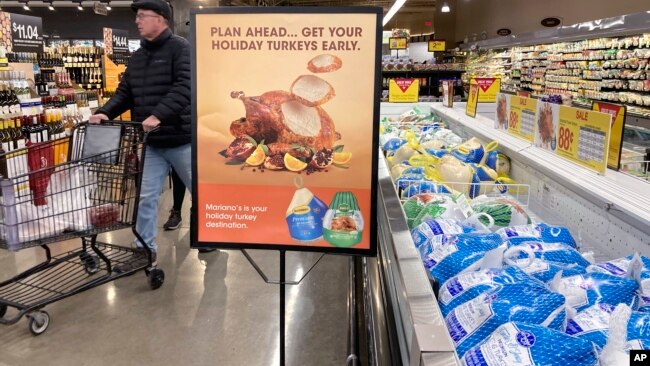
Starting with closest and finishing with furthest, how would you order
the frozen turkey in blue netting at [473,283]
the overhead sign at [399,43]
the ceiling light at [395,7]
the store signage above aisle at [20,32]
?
the frozen turkey in blue netting at [473,283] < the store signage above aisle at [20,32] < the ceiling light at [395,7] < the overhead sign at [399,43]

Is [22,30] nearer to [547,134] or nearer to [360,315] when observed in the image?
[360,315]

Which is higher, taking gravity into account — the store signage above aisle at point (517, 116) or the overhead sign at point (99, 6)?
the overhead sign at point (99, 6)

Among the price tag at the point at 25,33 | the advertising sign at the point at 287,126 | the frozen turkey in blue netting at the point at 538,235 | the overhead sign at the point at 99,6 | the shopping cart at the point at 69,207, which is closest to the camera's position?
the advertising sign at the point at 287,126

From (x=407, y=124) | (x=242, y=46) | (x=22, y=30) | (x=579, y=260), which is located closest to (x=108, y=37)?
(x=22, y=30)

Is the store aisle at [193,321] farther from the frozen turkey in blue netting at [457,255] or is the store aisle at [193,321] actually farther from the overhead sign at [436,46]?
the overhead sign at [436,46]

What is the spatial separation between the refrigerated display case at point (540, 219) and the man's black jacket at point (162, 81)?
1.66m

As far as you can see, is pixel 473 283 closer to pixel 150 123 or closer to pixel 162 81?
pixel 150 123

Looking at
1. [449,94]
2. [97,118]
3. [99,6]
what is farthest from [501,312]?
[99,6]

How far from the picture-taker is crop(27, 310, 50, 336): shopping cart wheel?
2.91 metres

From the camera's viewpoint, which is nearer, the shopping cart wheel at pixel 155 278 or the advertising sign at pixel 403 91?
the shopping cart wheel at pixel 155 278

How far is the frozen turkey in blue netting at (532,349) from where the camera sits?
1059 millimetres

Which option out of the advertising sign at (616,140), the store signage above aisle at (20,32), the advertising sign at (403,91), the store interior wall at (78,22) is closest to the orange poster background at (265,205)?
the advertising sign at (616,140)

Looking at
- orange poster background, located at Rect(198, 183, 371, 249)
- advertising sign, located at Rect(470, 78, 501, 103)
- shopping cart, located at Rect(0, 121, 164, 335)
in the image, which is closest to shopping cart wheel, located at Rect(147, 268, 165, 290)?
shopping cart, located at Rect(0, 121, 164, 335)

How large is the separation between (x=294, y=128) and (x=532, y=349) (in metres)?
0.94
